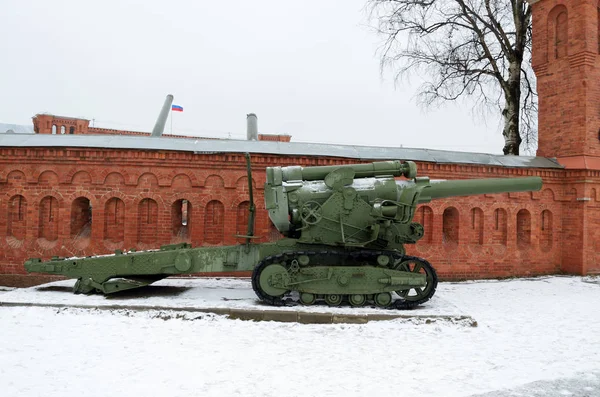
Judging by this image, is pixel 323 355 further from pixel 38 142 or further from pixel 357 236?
pixel 38 142

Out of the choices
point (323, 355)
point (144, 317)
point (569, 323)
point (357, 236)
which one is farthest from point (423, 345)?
point (144, 317)

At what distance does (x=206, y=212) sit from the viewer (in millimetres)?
10164

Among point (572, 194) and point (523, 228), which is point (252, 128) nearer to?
point (523, 228)

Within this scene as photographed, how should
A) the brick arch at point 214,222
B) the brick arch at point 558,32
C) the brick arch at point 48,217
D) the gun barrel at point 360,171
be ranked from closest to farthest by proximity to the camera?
the gun barrel at point 360,171, the brick arch at point 48,217, the brick arch at point 214,222, the brick arch at point 558,32

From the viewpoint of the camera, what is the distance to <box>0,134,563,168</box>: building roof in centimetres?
988

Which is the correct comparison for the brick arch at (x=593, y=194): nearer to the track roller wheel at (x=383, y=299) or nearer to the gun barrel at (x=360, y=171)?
the gun barrel at (x=360, y=171)

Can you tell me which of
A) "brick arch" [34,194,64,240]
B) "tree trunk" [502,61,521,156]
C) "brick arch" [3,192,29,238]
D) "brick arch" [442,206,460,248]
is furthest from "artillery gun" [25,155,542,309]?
"tree trunk" [502,61,521,156]

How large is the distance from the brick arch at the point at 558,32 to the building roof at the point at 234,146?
3685 millimetres

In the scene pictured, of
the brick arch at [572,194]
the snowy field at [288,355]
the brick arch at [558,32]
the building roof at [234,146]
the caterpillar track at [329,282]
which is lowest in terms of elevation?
the snowy field at [288,355]

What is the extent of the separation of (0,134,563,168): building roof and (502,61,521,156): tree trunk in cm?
514

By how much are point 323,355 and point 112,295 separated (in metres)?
4.21

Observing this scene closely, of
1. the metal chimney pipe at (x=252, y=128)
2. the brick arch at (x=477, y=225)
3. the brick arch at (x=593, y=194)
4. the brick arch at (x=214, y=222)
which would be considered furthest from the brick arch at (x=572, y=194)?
the brick arch at (x=214, y=222)

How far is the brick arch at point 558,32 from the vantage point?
476 inches

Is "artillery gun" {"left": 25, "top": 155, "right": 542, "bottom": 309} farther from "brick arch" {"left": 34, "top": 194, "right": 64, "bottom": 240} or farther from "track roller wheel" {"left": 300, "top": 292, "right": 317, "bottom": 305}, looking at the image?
"brick arch" {"left": 34, "top": 194, "right": 64, "bottom": 240}
